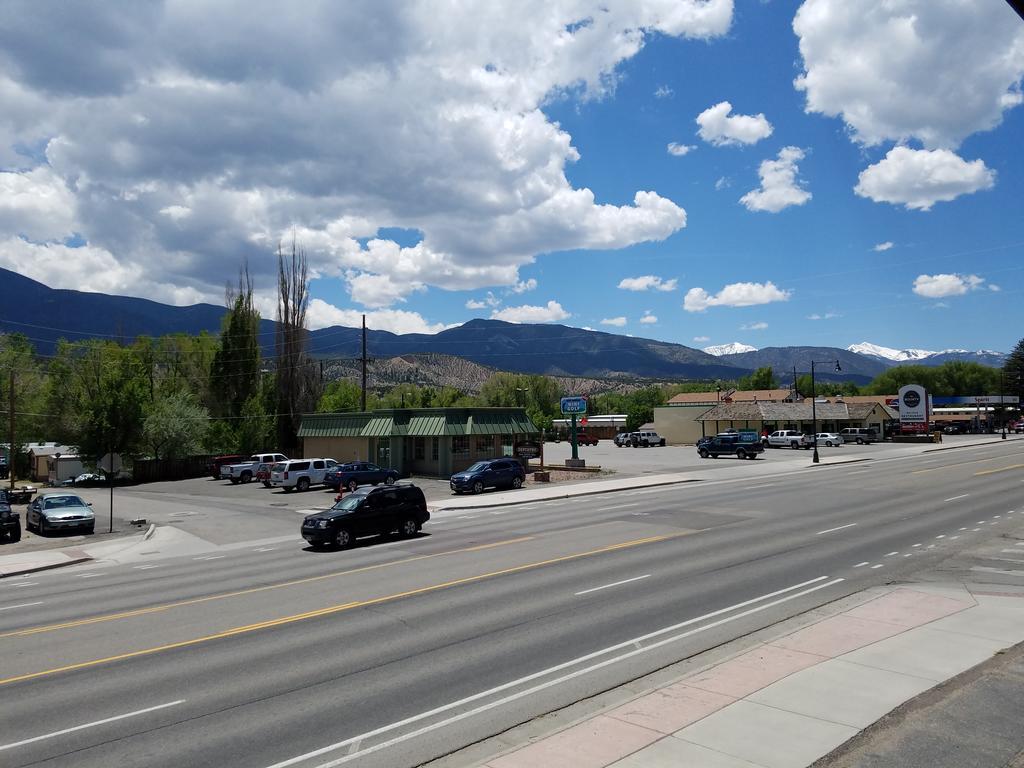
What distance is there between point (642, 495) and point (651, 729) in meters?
27.8

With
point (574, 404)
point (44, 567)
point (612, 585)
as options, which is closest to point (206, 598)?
point (612, 585)

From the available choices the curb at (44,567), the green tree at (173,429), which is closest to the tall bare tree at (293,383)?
the green tree at (173,429)

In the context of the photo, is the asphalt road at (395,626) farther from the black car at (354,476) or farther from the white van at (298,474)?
the white van at (298,474)

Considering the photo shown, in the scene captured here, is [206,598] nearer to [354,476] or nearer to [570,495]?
[570,495]

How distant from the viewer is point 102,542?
1062 inches

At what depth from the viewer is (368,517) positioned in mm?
22734

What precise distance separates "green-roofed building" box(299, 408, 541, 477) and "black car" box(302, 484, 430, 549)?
24.1 m

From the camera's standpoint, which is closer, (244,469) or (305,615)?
(305,615)

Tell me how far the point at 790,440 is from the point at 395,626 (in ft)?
238

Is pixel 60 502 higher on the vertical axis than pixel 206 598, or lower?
higher

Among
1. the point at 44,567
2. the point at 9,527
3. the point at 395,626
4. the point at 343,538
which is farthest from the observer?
the point at 9,527

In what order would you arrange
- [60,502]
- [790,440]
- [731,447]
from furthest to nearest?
[790,440], [731,447], [60,502]

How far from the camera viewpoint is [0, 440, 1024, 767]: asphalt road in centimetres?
807

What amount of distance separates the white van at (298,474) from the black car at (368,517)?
69.8ft
